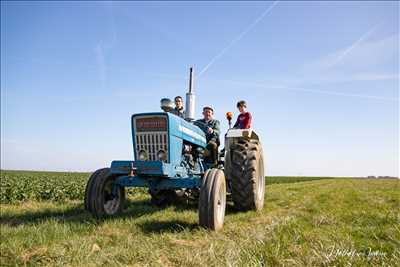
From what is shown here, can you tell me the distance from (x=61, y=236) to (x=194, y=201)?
14.1 feet

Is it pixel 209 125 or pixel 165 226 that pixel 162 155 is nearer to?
pixel 165 226

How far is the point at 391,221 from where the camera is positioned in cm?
498

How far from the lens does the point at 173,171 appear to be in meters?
5.46

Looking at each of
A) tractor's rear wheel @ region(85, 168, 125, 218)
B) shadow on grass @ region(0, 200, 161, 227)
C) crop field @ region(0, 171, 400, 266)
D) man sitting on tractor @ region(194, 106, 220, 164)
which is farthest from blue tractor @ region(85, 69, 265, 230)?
man sitting on tractor @ region(194, 106, 220, 164)

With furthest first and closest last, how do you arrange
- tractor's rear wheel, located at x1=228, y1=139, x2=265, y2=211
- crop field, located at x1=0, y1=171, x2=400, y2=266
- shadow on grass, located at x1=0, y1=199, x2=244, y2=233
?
tractor's rear wheel, located at x1=228, y1=139, x2=265, y2=211
shadow on grass, located at x1=0, y1=199, x2=244, y2=233
crop field, located at x1=0, y1=171, x2=400, y2=266

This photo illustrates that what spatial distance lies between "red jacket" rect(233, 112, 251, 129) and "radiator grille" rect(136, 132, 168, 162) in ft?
6.84

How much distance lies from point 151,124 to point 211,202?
1.83 meters

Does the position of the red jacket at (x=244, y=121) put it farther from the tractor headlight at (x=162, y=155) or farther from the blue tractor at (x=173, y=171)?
the tractor headlight at (x=162, y=155)

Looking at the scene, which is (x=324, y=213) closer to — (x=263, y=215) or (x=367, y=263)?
(x=263, y=215)

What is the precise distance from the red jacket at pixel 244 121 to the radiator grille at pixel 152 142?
209cm

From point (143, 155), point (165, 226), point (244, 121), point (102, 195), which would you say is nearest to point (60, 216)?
point (102, 195)

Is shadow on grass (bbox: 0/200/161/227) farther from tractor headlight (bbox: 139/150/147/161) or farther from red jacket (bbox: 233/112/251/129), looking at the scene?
red jacket (bbox: 233/112/251/129)

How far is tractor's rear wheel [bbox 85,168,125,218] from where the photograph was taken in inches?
227

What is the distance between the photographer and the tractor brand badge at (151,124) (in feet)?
18.5
